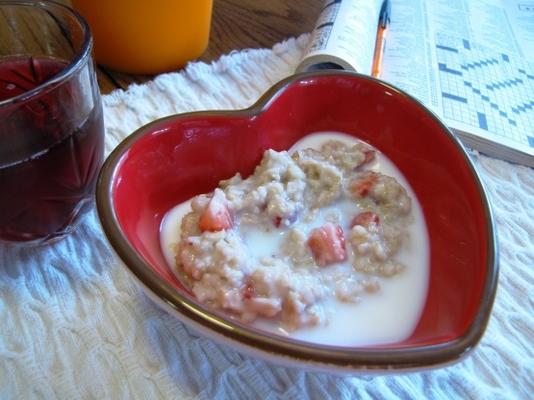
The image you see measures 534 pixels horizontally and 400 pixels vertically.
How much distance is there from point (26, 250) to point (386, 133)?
0.46 m

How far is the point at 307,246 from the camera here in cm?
51

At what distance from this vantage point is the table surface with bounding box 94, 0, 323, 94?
926 mm

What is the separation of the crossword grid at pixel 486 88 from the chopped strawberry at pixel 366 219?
361 millimetres

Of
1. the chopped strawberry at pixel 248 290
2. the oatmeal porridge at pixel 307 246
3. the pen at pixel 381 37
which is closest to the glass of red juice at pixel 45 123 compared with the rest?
the oatmeal porridge at pixel 307 246

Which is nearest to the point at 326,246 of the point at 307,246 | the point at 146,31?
the point at 307,246

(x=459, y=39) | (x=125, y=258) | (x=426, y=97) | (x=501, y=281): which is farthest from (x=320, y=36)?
(x=125, y=258)

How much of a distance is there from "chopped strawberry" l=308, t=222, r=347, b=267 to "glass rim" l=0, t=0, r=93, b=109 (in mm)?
288

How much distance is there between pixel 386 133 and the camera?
2.17 feet

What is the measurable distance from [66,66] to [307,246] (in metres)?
0.32

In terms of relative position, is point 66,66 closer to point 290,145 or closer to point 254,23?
point 290,145

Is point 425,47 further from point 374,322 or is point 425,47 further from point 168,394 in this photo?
point 168,394

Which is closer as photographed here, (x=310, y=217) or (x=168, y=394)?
(x=168, y=394)

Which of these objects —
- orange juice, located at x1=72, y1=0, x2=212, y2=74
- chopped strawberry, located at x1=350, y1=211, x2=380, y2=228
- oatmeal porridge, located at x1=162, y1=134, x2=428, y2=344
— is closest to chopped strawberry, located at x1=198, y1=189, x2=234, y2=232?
oatmeal porridge, located at x1=162, y1=134, x2=428, y2=344

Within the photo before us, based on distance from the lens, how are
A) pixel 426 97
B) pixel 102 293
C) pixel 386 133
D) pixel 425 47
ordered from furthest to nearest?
pixel 425 47 → pixel 426 97 → pixel 386 133 → pixel 102 293
